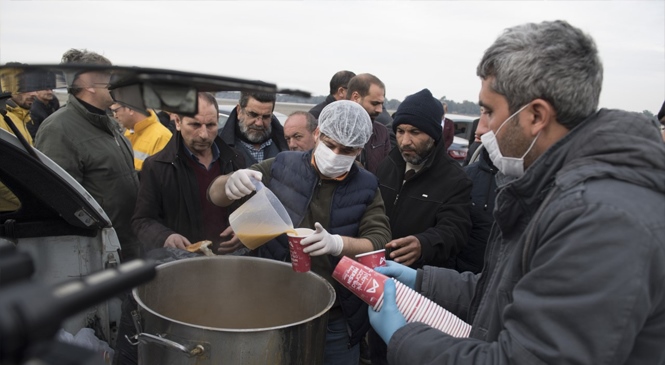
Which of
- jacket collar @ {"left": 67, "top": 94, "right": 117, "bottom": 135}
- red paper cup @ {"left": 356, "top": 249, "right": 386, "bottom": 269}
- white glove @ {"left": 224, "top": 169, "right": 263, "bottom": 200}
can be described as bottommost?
red paper cup @ {"left": 356, "top": 249, "right": 386, "bottom": 269}

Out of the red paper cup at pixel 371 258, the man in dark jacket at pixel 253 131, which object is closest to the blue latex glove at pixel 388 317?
the red paper cup at pixel 371 258

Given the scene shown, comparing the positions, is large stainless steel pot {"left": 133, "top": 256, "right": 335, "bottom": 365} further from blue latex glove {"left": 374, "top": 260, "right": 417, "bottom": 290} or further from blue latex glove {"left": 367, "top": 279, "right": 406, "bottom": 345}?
blue latex glove {"left": 374, "top": 260, "right": 417, "bottom": 290}

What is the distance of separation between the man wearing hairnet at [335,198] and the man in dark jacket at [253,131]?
1.55 meters

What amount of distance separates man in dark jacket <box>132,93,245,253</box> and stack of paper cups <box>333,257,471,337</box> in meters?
1.17

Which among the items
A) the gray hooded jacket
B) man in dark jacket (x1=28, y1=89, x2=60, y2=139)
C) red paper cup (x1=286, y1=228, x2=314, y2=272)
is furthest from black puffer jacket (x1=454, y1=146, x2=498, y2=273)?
man in dark jacket (x1=28, y1=89, x2=60, y2=139)

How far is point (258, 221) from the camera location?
7.09ft

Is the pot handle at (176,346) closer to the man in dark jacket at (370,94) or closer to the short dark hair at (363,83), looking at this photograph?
the man in dark jacket at (370,94)

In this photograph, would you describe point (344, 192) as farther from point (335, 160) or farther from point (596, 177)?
point (596, 177)

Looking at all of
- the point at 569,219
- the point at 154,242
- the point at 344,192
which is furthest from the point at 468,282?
the point at 154,242

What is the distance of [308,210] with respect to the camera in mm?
2564

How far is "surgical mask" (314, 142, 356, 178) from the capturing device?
8.36ft

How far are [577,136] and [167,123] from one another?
702 centimetres

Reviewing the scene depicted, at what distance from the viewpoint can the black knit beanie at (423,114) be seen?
10.8 feet

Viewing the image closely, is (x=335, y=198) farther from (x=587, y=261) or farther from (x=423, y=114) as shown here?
(x=587, y=261)
